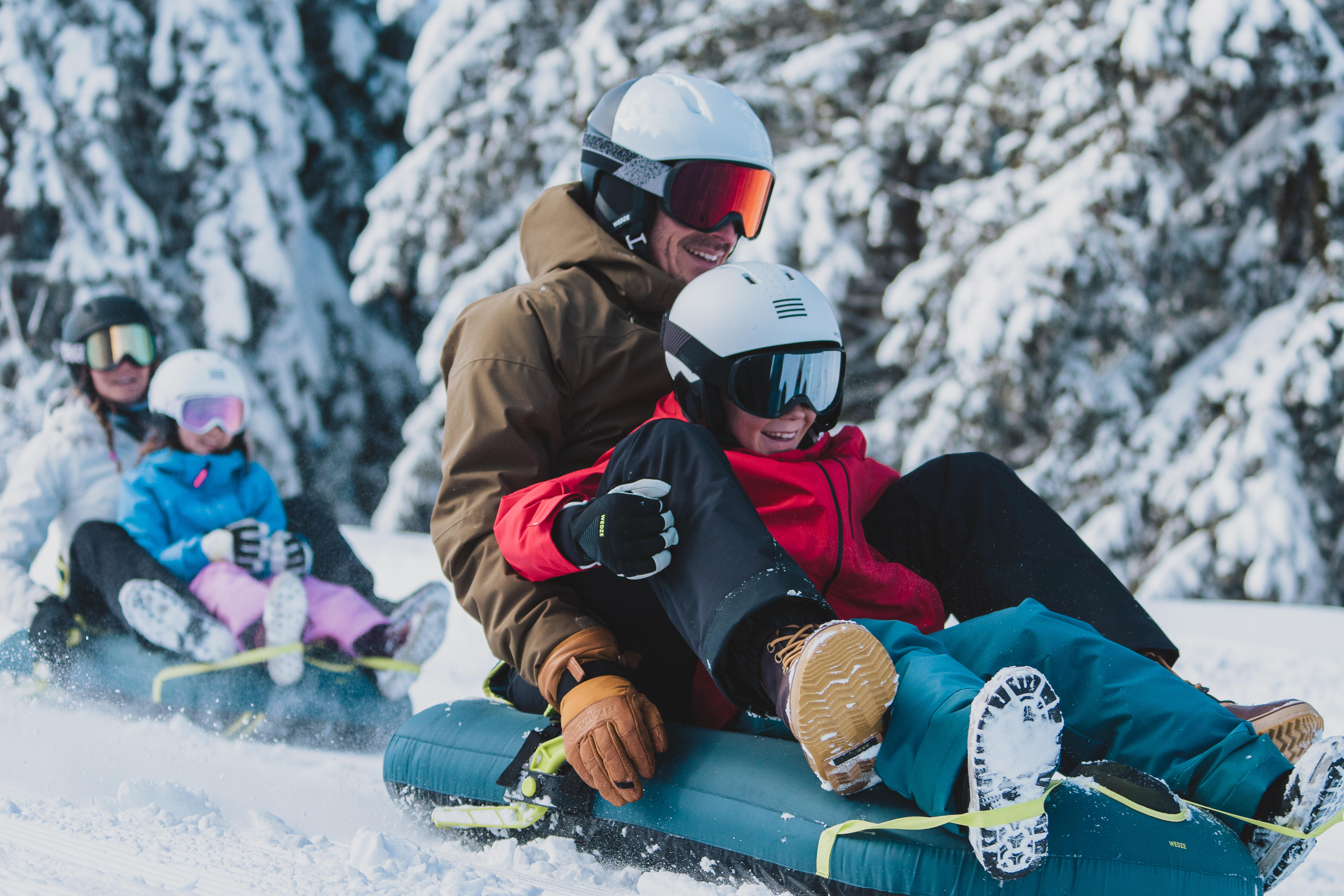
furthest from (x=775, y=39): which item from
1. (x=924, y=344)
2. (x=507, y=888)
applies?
(x=507, y=888)

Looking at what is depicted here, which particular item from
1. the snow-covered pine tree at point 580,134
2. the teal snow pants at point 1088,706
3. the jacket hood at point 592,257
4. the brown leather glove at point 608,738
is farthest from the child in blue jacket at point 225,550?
the snow-covered pine tree at point 580,134

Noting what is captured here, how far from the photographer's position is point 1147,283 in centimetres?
722

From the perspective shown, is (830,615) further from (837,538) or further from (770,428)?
(770,428)

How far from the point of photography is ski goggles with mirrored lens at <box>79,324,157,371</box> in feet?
13.0

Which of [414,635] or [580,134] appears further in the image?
[580,134]

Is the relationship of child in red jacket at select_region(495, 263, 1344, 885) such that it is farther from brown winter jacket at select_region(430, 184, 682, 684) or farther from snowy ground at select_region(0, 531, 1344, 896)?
snowy ground at select_region(0, 531, 1344, 896)

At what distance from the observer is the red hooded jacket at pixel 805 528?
1.94 m

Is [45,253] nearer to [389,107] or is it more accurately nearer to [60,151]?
[60,151]

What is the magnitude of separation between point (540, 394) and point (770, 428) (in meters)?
0.48

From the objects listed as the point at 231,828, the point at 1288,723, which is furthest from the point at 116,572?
the point at 1288,723

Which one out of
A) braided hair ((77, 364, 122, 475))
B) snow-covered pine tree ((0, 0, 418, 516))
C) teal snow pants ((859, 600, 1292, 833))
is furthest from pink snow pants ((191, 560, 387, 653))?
snow-covered pine tree ((0, 0, 418, 516))

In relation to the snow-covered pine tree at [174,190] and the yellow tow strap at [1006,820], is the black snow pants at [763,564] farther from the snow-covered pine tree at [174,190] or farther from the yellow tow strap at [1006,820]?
the snow-covered pine tree at [174,190]

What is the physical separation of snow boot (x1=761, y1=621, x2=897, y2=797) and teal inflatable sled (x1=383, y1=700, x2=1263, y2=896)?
4.1 inches

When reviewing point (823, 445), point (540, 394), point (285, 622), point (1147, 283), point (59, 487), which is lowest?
point (1147, 283)
